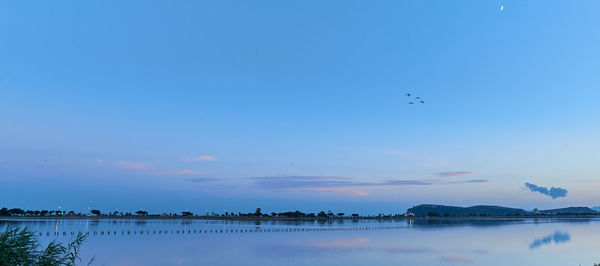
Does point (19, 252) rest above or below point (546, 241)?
above

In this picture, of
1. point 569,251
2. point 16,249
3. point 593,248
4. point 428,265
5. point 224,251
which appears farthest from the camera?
point 593,248

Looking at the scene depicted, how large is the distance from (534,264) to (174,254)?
172ft

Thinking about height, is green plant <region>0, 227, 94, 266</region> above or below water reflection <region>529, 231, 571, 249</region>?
above

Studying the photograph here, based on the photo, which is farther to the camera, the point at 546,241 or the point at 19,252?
the point at 546,241

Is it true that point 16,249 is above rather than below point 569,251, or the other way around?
above

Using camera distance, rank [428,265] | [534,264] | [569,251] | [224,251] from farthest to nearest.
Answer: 1. [569,251]
2. [224,251]
3. [534,264]
4. [428,265]

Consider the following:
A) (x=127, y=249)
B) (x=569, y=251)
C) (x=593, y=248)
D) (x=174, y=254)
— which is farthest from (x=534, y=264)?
(x=127, y=249)

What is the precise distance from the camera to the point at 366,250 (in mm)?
73938

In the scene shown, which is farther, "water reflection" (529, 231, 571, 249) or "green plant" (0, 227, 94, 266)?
"water reflection" (529, 231, 571, 249)

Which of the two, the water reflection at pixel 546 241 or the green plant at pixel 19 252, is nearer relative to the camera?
the green plant at pixel 19 252

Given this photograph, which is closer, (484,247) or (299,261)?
(299,261)

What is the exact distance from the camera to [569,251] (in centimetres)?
7788

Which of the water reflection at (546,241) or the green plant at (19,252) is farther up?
the green plant at (19,252)

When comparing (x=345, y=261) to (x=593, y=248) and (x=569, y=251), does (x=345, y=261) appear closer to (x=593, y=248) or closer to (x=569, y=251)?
(x=569, y=251)
